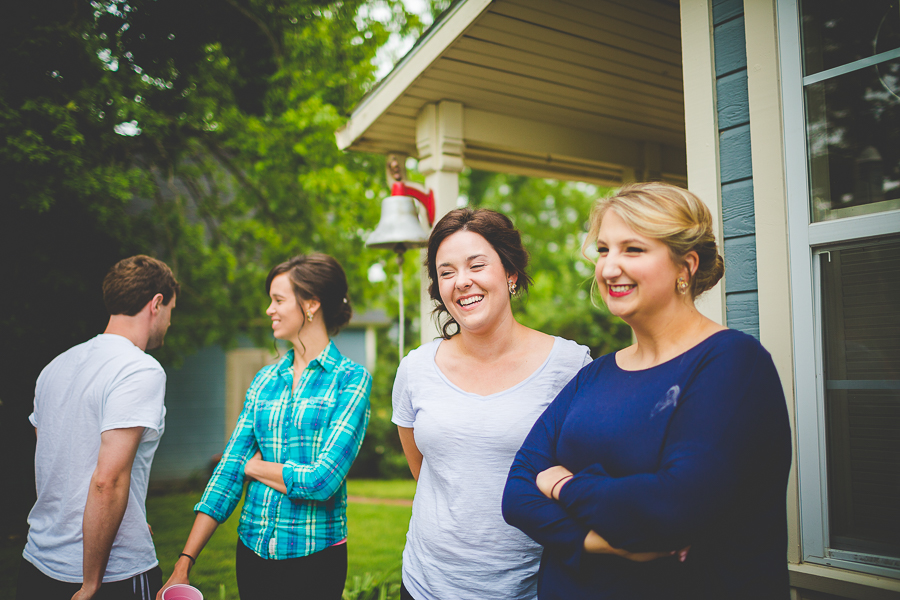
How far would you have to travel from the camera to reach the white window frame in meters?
1.70

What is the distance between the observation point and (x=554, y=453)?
1.52 metres

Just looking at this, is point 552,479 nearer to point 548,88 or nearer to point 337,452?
point 337,452

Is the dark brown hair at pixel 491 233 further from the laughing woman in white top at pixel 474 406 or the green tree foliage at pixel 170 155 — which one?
the green tree foliage at pixel 170 155

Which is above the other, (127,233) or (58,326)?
(127,233)

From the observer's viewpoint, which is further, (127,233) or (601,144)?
(127,233)

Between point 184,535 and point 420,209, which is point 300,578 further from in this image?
point 184,535

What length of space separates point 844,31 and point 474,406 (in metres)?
1.59

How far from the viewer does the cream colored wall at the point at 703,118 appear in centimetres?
195

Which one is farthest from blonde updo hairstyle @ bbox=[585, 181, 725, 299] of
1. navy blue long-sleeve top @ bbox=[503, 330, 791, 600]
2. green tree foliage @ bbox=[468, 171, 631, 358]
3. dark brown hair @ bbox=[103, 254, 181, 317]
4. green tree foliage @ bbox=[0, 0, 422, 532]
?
green tree foliage @ bbox=[468, 171, 631, 358]

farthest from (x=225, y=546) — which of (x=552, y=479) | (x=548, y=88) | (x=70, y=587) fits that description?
(x=552, y=479)

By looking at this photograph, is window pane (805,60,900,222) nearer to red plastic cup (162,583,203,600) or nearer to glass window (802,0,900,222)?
glass window (802,0,900,222)

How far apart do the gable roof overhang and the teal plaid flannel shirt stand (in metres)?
1.71

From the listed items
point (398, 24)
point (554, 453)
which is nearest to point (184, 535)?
point (554, 453)

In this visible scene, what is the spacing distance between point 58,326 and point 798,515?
609 centimetres
